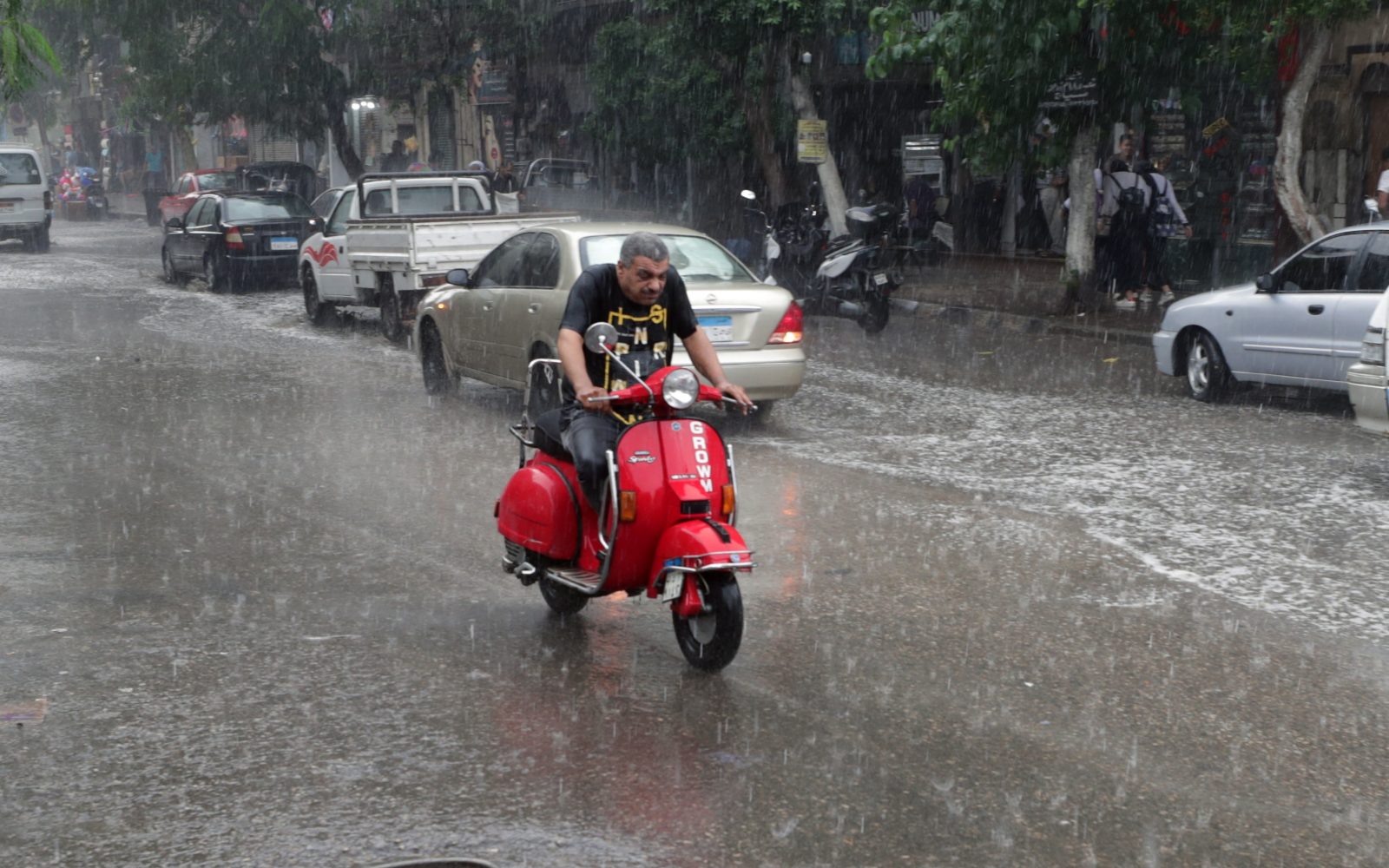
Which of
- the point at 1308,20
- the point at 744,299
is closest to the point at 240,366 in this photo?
the point at 744,299

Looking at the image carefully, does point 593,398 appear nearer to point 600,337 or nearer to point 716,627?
point 600,337

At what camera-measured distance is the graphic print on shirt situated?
6.47 metres

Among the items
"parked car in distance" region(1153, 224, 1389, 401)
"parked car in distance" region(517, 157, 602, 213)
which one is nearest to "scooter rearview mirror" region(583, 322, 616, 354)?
"parked car in distance" region(1153, 224, 1389, 401)

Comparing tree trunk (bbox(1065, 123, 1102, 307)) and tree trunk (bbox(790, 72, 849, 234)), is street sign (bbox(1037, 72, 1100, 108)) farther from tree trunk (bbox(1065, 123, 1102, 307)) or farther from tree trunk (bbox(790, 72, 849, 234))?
tree trunk (bbox(790, 72, 849, 234))

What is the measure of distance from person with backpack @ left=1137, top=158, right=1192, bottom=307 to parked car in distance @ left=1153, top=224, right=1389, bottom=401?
644 cm

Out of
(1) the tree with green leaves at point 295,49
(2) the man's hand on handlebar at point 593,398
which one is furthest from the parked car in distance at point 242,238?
(2) the man's hand on handlebar at point 593,398

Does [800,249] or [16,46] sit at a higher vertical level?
[16,46]

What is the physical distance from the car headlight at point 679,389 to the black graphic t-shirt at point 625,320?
0.51 m

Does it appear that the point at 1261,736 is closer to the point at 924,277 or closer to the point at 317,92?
the point at 924,277

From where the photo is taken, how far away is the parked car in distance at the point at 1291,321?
1191 cm

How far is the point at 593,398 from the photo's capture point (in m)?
6.04

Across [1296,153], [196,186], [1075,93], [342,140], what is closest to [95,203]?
[196,186]

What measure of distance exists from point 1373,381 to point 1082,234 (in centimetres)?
950

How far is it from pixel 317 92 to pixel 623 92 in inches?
382
